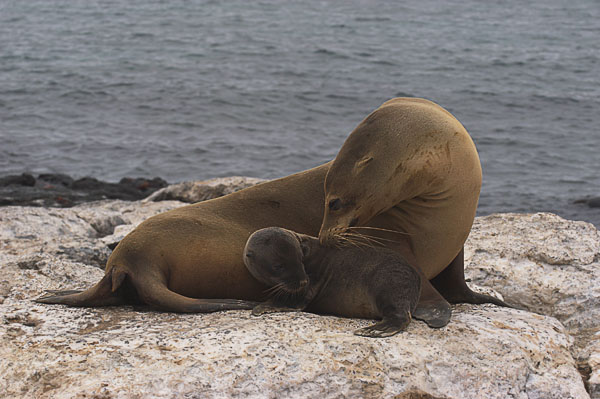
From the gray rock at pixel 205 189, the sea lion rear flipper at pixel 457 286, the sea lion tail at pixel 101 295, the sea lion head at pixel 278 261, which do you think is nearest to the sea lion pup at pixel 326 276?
the sea lion head at pixel 278 261

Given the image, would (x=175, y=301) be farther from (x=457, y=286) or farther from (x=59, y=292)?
(x=457, y=286)

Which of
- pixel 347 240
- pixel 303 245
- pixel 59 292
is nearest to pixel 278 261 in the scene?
pixel 303 245

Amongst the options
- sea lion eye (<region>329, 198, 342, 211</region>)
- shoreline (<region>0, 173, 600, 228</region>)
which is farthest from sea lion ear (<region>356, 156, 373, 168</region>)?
shoreline (<region>0, 173, 600, 228</region>)

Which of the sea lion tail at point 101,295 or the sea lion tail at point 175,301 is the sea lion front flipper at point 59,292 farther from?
the sea lion tail at point 175,301

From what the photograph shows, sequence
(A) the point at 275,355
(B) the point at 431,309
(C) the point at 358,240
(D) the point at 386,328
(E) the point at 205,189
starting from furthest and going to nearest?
(E) the point at 205,189
(C) the point at 358,240
(B) the point at 431,309
(D) the point at 386,328
(A) the point at 275,355

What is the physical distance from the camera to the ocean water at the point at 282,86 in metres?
16.3

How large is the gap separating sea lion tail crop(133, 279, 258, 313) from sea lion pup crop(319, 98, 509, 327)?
24.9 inches

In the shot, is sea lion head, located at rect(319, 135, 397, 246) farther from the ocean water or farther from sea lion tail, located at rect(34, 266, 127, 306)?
the ocean water

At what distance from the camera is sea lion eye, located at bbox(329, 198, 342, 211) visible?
13.8 ft

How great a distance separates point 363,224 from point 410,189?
331 millimetres

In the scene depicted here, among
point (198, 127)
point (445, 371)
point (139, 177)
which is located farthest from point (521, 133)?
point (445, 371)

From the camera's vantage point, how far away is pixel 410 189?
13.7ft

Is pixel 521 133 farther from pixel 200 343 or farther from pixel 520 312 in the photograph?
pixel 200 343

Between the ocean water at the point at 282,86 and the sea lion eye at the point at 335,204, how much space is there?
29.4ft
